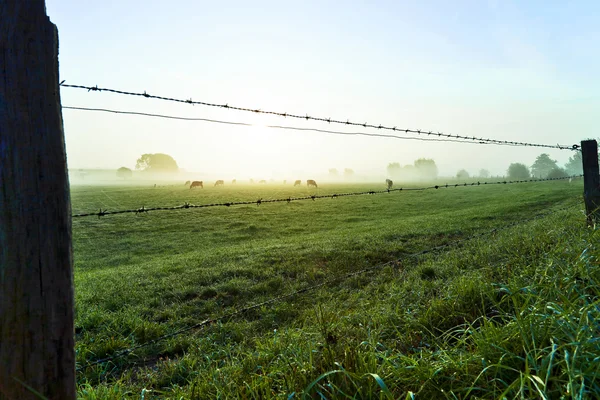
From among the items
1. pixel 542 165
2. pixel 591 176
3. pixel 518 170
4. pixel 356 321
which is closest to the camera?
pixel 356 321

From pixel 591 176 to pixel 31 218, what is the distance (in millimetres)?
8010

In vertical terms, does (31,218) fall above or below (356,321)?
above

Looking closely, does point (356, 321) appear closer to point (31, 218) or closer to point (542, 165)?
point (31, 218)

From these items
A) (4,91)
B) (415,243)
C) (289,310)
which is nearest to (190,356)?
(289,310)

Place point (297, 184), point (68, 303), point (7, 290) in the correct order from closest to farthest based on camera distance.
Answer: point (7, 290)
point (68, 303)
point (297, 184)

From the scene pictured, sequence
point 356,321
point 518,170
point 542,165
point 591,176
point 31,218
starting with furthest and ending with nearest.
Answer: point 542,165 < point 518,170 < point 591,176 < point 356,321 < point 31,218

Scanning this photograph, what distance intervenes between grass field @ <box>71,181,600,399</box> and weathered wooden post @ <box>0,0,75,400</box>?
104 centimetres

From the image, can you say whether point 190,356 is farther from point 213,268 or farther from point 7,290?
point 213,268

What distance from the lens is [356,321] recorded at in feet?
13.1

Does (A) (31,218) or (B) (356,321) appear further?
(B) (356,321)

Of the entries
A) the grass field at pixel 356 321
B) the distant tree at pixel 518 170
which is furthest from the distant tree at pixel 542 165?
the grass field at pixel 356 321

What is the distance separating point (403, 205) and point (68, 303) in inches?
1033

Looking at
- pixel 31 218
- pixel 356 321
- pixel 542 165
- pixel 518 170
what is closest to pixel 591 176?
pixel 356 321

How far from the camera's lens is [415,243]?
10.1 m
